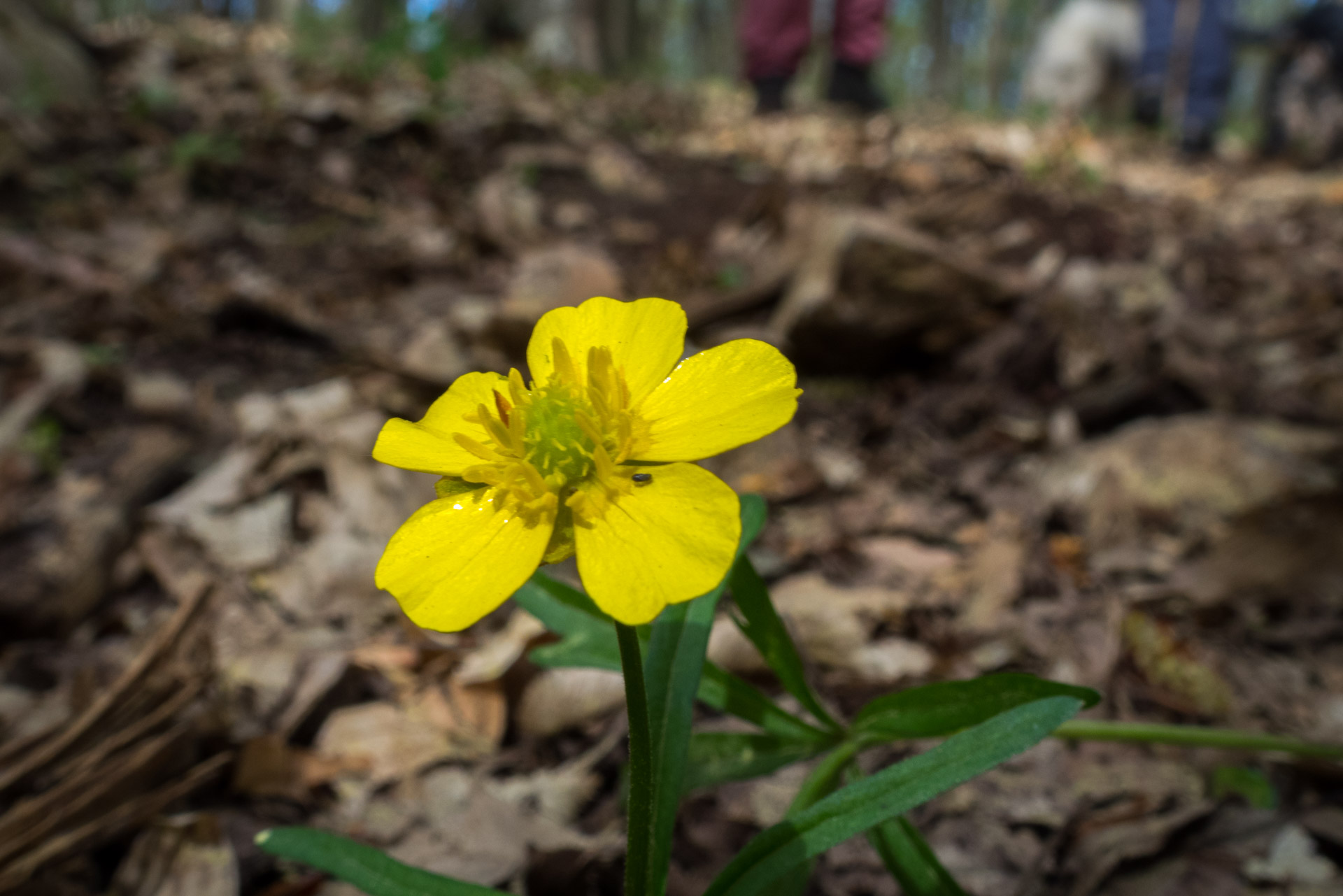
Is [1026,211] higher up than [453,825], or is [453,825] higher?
[1026,211]

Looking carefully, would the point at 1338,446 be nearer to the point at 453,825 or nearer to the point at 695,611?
the point at 695,611

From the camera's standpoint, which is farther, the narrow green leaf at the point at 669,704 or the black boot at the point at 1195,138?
the black boot at the point at 1195,138

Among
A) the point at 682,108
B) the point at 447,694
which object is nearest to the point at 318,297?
the point at 447,694

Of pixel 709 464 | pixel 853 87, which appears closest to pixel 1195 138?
pixel 853 87

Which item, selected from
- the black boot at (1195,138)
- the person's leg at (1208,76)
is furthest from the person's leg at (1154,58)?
the black boot at (1195,138)

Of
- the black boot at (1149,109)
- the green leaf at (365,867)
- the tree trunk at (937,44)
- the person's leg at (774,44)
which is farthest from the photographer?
the tree trunk at (937,44)

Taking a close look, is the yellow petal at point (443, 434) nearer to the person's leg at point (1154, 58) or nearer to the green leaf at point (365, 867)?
the green leaf at point (365, 867)

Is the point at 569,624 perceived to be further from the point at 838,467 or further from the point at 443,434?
the point at 838,467
